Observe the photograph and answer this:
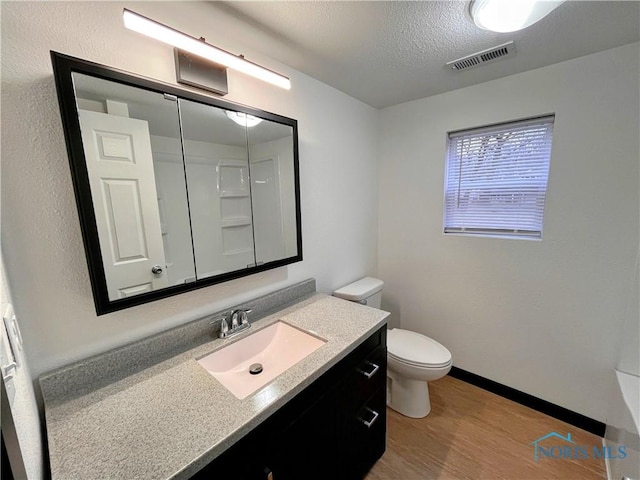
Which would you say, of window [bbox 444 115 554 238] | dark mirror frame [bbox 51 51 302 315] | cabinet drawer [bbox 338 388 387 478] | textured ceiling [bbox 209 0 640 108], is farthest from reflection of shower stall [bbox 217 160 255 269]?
window [bbox 444 115 554 238]

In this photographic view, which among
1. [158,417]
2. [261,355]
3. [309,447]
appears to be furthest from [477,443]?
[158,417]

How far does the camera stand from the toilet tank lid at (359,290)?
74.1 inches

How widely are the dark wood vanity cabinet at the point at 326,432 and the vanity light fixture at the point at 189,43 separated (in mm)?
1308

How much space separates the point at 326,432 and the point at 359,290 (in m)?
1.01

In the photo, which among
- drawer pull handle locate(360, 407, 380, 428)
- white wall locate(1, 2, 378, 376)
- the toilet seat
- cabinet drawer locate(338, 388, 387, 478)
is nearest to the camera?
white wall locate(1, 2, 378, 376)

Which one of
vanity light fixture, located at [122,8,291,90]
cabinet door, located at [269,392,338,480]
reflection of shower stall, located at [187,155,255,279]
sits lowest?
cabinet door, located at [269,392,338,480]

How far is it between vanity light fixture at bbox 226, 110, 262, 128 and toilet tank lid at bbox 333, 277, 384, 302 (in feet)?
3.96

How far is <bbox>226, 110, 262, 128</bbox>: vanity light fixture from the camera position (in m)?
1.26

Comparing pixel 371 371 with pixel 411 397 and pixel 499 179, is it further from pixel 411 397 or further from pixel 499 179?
pixel 499 179

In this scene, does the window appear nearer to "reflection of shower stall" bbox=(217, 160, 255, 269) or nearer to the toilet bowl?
the toilet bowl

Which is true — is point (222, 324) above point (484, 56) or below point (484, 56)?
below

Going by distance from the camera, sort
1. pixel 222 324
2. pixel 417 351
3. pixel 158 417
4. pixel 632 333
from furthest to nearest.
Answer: pixel 417 351
pixel 632 333
pixel 222 324
pixel 158 417

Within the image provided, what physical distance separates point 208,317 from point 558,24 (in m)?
2.07

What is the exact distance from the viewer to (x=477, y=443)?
1.60m
